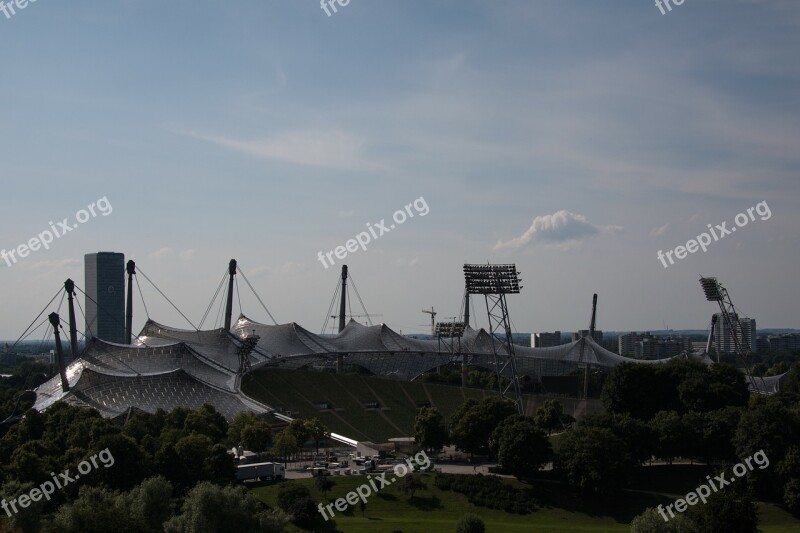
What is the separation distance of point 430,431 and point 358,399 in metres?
25.5

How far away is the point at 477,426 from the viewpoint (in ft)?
224

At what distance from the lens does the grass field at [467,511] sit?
52906mm

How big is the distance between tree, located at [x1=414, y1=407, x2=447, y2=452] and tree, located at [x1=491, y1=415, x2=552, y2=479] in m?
7.48

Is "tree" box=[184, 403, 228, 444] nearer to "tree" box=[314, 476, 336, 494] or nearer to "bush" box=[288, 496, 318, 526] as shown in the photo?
"tree" box=[314, 476, 336, 494]

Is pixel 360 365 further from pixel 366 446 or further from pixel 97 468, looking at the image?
pixel 97 468

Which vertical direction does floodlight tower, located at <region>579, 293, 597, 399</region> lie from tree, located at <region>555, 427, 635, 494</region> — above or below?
above

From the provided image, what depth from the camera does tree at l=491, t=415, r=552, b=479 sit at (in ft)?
200

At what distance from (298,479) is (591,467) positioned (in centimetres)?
1894

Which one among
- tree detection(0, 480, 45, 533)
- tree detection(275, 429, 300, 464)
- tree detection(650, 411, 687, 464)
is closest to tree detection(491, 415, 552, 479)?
tree detection(650, 411, 687, 464)

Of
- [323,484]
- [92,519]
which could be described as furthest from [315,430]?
[92,519]

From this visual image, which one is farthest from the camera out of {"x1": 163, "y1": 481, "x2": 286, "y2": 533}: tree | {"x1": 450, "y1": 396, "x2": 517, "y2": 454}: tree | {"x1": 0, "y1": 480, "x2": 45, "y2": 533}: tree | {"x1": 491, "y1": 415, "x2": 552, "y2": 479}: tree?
{"x1": 450, "y1": 396, "x2": 517, "y2": 454}: tree

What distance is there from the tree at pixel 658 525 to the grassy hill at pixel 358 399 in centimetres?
4028

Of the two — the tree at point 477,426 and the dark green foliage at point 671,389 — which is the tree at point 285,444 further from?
the dark green foliage at point 671,389

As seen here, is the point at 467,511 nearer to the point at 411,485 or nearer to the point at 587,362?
the point at 411,485
